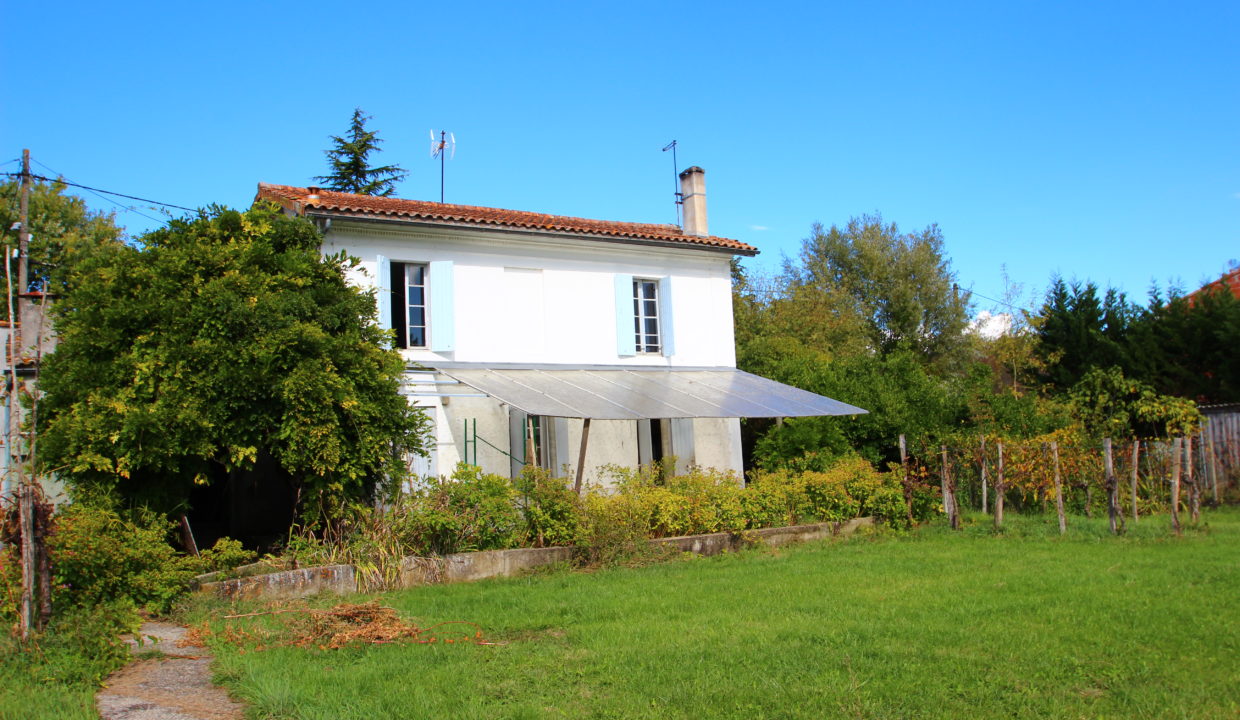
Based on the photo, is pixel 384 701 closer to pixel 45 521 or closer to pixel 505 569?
pixel 45 521

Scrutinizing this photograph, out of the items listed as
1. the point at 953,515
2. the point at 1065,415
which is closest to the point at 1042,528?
the point at 953,515

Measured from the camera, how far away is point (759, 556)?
495 inches

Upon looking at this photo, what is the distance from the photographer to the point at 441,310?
50.8 ft

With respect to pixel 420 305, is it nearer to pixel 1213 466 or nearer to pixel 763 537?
pixel 763 537

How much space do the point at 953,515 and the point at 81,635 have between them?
12091mm

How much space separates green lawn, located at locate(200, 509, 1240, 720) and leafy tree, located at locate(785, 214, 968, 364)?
2419 centimetres

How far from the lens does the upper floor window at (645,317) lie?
17.8 m

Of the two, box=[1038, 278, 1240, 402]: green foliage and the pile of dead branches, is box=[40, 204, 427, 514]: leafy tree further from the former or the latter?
box=[1038, 278, 1240, 402]: green foliage

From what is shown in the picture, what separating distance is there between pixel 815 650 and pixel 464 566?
18.5ft

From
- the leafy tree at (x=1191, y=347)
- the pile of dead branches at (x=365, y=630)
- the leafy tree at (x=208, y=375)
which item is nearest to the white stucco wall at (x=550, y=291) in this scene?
the leafy tree at (x=208, y=375)

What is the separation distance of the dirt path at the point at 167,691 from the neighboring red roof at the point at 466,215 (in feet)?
28.3

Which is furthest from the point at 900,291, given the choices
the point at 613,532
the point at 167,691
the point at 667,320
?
the point at 167,691

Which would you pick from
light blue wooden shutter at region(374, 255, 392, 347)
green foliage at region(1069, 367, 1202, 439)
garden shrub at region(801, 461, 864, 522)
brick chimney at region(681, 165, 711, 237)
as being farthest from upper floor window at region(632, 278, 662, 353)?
green foliage at region(1069, 367, 1202, 439)

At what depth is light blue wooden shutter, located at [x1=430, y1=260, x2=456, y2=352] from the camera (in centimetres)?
1545
